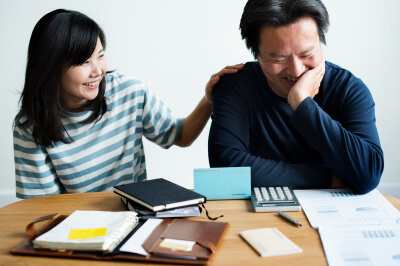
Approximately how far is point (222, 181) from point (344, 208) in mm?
340

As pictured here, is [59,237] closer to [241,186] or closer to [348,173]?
[241,186]

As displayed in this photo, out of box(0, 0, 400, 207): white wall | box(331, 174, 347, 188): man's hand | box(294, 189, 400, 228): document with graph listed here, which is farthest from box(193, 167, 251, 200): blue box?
box(0, 0, 400, 207): white wall

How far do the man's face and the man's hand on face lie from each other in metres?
0.02

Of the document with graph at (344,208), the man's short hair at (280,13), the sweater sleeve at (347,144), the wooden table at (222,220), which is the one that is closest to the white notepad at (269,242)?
the wooden table at (222,220)

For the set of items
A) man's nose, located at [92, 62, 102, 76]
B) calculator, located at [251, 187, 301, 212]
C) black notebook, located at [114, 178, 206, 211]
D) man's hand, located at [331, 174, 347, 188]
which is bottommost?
man's hand, located at [331, 174, 347, 188]

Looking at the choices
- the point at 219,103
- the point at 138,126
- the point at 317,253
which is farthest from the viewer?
the point at 138,126

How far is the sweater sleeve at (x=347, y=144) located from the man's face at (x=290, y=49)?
13 cm

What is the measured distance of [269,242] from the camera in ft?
3.17

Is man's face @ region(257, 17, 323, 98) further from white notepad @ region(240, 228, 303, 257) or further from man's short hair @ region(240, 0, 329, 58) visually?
white notepad @ region(240, 228, 303, 257)

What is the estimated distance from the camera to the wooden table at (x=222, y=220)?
2.99 ft

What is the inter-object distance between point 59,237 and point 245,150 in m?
0.70

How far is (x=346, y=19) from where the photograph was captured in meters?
2.77

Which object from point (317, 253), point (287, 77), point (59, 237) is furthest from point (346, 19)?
point (59, 237)

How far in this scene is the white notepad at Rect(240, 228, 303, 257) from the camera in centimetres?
93
